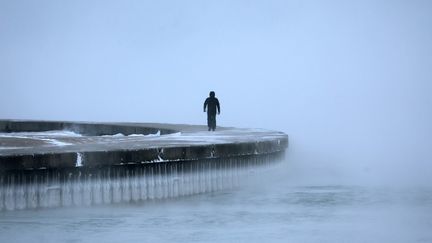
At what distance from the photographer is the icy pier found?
13.5 metres

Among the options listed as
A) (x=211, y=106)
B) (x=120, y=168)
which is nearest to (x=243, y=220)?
(x=120, y=168)

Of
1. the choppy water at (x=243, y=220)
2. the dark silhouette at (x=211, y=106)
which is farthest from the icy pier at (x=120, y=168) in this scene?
the dark silhouette at (x=211, y=106)

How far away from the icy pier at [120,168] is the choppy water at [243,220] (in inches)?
8.7

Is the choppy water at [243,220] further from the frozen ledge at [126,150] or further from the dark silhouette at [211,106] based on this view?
the dark silhouette at [211,106]

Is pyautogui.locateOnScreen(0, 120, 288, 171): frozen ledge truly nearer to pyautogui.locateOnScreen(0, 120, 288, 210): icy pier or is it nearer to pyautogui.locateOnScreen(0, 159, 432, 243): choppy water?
pyautogui.locateOnScreen(0, 120, 288, 210): icy pier

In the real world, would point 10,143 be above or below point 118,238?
above

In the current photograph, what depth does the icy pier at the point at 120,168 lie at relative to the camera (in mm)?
13516

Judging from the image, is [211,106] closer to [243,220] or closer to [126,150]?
[126,150]

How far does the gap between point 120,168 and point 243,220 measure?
2.17 metres

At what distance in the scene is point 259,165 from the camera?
18.2 m

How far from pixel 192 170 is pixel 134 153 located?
1.61 m

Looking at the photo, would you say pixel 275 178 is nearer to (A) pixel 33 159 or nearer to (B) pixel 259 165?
(B) pixel 259 165

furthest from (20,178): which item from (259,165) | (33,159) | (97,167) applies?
(259,165)

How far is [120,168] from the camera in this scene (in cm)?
1455
